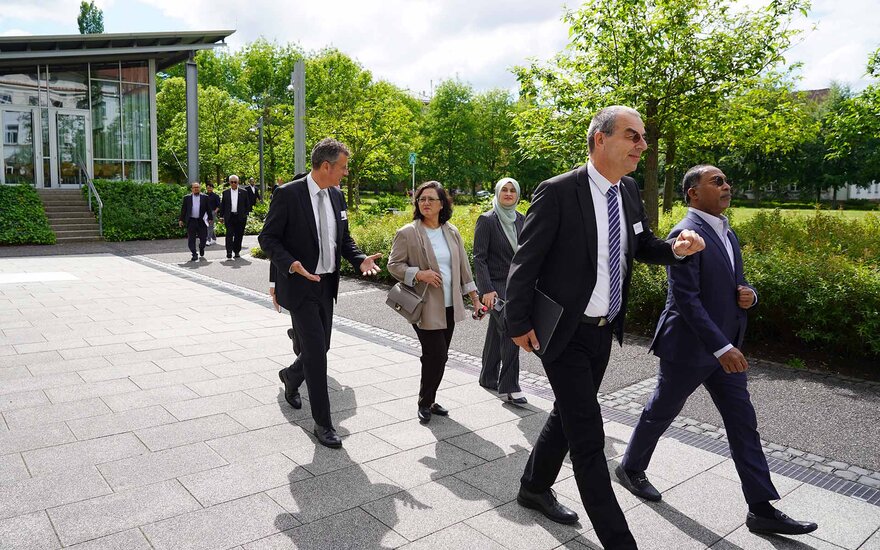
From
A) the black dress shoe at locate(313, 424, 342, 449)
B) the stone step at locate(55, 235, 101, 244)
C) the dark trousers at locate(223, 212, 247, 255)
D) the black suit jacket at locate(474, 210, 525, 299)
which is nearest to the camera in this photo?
the black dress shoe at locate(313, 424, 342, 449)

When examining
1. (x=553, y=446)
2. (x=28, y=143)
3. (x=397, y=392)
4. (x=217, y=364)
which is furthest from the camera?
(x=28, y=143)

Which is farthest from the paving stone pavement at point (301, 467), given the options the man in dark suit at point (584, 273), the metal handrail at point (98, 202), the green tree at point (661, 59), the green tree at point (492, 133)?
the green tree at point (492, 133)

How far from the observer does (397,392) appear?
5.77 m

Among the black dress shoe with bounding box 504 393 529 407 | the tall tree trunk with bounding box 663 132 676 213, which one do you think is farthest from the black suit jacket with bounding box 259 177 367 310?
the tall tree trunk with bounding box 663 132 676 213

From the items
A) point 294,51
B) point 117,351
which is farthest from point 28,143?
point 294,51

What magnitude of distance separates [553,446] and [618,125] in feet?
5.20

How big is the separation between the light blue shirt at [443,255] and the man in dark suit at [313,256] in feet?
1.73

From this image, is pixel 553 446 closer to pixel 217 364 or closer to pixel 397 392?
pixel 397 392

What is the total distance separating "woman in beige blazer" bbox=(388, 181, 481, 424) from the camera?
4.89 m

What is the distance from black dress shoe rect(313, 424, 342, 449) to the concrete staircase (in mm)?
18144

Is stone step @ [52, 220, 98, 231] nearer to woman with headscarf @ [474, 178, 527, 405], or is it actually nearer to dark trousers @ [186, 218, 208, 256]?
dark trousers @ [186, 218, 208, 256]

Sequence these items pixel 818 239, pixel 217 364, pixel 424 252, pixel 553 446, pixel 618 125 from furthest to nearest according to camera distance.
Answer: pixel 818 239 → pixel 217 364 → pixel 424 252 → pixel 553 446 → pixel 618 125

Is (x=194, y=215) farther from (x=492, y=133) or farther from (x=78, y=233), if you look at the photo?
(x=492, y=133)

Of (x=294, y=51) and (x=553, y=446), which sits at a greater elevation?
(x=294, y=51)
